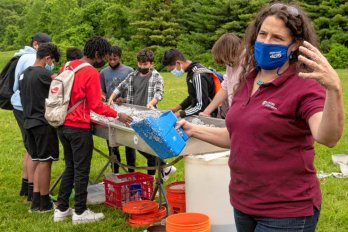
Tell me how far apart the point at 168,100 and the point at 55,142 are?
1108 centimetres

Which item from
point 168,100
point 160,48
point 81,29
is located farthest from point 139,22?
point 168,100

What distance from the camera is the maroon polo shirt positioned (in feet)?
6.80

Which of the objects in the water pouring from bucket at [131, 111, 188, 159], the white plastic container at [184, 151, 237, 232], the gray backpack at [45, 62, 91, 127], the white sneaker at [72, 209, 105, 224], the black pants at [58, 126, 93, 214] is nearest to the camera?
the water pouring from bucket at [131, 111, 188, 159]

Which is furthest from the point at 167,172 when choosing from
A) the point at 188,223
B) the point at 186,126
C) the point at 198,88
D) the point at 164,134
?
the point at 164,134

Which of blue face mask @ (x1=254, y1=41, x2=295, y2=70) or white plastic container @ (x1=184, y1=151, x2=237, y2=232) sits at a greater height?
blue face mask @ (x1=254, y1=41, x2=295, y2=70)

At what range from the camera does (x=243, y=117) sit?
222cm

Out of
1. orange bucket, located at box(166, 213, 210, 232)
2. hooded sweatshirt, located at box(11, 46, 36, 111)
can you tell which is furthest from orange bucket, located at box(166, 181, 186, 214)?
hooded sweatshirt, located at box(11, 46, 36, 111)

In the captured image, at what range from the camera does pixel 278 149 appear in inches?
83.4

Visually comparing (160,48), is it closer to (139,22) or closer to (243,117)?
(139,22)

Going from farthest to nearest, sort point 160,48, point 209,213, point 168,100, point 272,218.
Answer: point 160,48
point 168,100
point 209,213
point 272,218

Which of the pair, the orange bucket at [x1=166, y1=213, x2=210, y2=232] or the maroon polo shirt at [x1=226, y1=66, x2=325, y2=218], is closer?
the maroon polo shirt at [x1=226, y1=66, x2=325, y2=218]

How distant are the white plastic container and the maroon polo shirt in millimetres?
1911

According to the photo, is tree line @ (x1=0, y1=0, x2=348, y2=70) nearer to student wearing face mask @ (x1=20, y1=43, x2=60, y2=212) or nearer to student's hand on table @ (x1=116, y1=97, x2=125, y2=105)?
student's hand on table @ (x1=116, y1=97, x2=125, y2=105)

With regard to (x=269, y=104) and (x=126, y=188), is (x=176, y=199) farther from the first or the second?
(x=269, y=104)
